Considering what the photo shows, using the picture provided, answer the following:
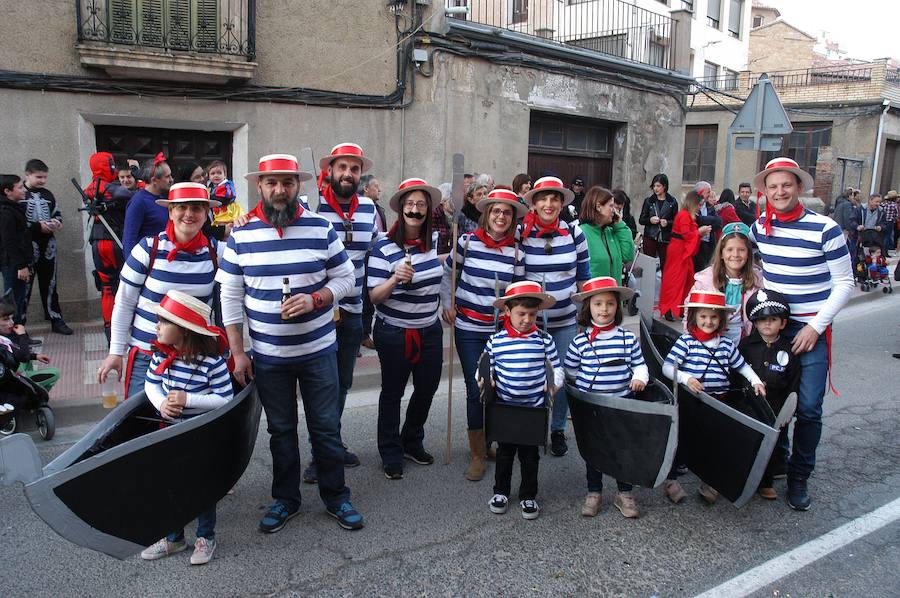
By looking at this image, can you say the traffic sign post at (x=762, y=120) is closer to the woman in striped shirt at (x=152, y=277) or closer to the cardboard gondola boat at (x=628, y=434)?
the cardboard gondola boat at (x=628, y=434)

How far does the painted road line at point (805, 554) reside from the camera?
3.38 metres

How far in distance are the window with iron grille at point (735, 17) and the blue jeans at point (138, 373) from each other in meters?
32.5

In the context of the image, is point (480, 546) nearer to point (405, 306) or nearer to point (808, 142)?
point (405, 306)

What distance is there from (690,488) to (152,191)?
4595 mm

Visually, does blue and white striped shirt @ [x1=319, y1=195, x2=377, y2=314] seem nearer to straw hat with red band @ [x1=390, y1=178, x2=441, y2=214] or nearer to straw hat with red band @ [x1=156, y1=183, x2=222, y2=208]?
straw hat with red band @ [x1=390, y1=178, x2=441, y2=214]

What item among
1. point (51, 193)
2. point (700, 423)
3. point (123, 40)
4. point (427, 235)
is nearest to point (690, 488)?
point (700, 423)

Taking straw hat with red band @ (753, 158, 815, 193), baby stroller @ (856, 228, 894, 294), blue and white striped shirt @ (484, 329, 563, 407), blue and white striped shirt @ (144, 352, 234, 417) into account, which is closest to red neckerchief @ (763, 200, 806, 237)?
straw hat with red band @ (753, 158, 815, 193)

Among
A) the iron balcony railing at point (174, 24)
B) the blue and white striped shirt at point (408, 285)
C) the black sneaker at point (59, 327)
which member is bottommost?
the black sneaker at point (59, 327)

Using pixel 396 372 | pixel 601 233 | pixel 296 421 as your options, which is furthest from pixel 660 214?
pixel 296 421

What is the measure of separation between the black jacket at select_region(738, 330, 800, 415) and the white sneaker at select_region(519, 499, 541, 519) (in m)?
1.52

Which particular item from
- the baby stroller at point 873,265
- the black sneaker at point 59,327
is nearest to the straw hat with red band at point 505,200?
the black sneaker at point 59,327

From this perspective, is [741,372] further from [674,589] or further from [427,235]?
[427,235]

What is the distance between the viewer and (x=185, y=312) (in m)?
3.32

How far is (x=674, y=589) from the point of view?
3.36 m
